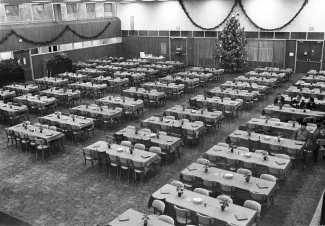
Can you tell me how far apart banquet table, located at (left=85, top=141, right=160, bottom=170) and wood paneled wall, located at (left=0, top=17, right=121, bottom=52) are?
18.5m

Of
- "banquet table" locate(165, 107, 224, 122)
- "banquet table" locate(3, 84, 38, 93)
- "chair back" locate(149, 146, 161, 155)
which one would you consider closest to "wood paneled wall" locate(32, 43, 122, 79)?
"banquet table" locate(3, 84, 38, 93)

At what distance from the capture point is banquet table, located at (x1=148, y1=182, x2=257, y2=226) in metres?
8.49

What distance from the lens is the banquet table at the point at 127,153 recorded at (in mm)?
12266

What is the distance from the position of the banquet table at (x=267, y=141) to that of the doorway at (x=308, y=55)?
18.4 meters

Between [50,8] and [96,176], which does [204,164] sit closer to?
[96,176]

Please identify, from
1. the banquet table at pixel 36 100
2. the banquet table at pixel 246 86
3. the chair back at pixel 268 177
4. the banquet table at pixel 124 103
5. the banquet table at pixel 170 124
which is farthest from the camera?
the banquet table at pixel 246 86

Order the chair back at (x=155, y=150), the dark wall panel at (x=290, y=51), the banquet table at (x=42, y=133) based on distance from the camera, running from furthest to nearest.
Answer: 1. the dark wall panel at (x=290, y=51)
2. the banquet table at (x=42, y=133)
3. the chair back at (x=155, y=150)

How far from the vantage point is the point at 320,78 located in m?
23.4

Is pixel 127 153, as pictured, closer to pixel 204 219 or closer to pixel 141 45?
pixel 204 219

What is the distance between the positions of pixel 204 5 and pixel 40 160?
944 inches

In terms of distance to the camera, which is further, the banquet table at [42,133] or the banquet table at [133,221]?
the banquet table at [42,133]

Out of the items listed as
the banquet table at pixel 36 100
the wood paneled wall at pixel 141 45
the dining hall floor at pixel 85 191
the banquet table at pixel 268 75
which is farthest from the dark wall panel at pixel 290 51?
the banquet table at pixel 36 100

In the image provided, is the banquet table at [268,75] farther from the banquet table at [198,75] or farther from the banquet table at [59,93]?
the banquet table at [59,93]

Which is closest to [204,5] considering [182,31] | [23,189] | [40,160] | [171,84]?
[182,31]
